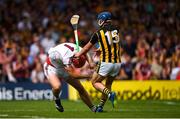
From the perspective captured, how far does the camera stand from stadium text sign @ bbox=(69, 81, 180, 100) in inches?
1029

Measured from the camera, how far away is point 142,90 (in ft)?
86.1

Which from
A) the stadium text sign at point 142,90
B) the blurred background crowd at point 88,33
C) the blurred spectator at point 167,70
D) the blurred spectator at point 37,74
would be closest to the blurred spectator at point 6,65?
the blurred background crowd at point 88,33

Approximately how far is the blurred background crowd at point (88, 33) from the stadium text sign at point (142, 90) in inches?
33.1

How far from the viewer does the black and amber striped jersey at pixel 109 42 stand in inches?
696

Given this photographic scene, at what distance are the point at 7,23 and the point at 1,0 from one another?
1.84 metres

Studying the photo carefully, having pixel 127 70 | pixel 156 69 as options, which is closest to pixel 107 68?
pixel 156 69

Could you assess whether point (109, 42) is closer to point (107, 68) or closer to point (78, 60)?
point (107, 68)

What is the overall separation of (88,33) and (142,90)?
4606 millimetres

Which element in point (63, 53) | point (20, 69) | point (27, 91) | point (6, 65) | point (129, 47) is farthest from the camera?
point (129, 47)

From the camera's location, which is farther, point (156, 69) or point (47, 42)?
point (47, 42)

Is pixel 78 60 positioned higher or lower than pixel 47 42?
higher

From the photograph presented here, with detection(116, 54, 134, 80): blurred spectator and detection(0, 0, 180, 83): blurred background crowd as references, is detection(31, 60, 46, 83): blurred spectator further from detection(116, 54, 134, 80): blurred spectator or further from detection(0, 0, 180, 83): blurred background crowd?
detection(116, 54, 134, 80): blurred spectator

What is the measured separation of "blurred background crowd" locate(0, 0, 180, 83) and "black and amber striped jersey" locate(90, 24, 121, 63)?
7.41m

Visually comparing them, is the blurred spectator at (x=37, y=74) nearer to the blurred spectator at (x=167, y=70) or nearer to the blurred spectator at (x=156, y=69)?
the blurred spectator at (x=156, y=69)
